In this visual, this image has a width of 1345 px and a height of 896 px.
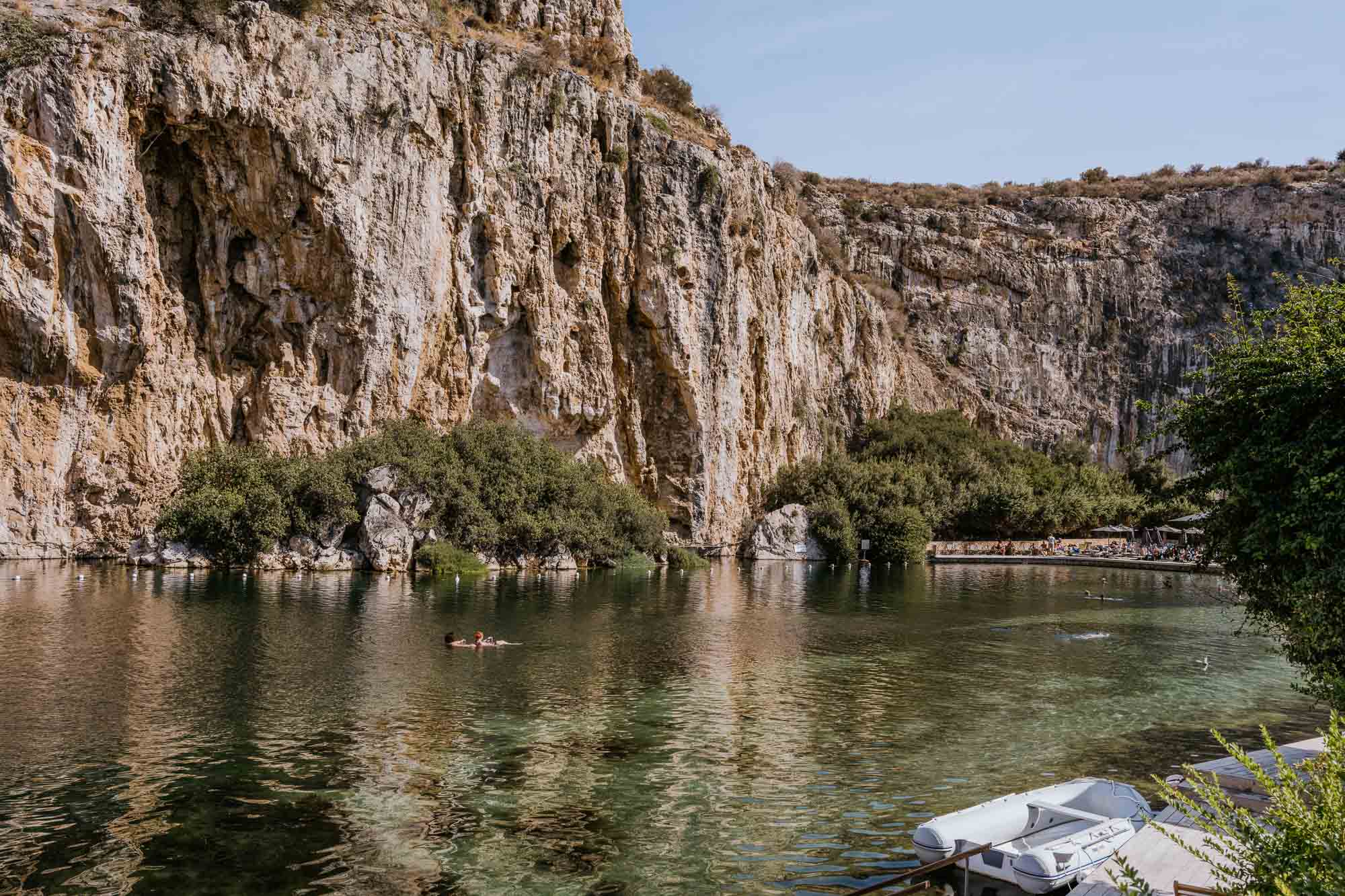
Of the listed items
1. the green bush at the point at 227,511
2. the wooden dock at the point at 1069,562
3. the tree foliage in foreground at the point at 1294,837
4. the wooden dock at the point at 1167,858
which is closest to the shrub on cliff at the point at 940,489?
the wooden dock at the point at 1069,562

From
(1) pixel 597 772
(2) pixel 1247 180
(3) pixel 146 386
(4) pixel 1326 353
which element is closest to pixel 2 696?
(1) pixel 597 772

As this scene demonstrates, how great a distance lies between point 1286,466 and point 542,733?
1250 cm

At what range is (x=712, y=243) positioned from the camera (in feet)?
227

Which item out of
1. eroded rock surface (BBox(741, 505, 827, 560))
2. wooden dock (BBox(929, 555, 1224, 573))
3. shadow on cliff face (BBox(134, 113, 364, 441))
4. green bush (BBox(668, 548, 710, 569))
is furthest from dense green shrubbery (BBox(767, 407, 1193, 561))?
shadow on cliff face (BBox(134, 113, 364, 441))

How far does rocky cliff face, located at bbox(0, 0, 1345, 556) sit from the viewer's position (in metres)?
45.9

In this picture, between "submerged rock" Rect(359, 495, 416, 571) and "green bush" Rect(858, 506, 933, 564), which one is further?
"green bush" Rect(858, 506, 933, 564)

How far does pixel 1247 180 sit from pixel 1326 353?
10997 centimetres

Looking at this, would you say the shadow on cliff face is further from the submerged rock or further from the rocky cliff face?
the submerged rock

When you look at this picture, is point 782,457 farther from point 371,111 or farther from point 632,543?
point 371,111

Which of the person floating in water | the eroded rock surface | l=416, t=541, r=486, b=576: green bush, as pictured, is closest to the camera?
the person floating in water

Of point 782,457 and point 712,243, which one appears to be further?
point 782,457

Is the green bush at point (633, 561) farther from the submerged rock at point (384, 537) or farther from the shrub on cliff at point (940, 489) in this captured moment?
the shrub on cliff at point (940, 489)

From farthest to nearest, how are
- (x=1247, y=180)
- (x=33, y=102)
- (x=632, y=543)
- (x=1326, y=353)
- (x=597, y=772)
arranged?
1. (x=1247, y=180)
2. (x=632, y=543)
3. (x=33, y=102)
4. (x=597, y=772)
5. (x=1326, y=353)

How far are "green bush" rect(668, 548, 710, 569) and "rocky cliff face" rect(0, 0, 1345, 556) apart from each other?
24.9ft
